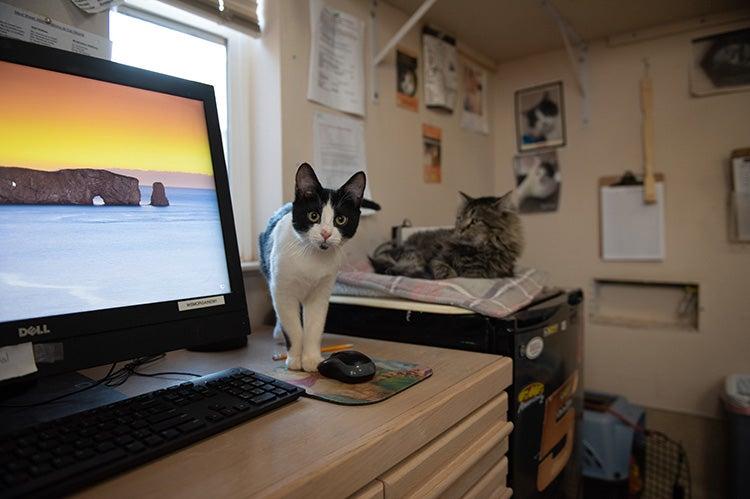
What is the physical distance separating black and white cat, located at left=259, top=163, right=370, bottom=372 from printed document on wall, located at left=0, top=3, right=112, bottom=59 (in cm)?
51

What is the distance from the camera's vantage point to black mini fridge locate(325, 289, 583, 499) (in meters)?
0.93

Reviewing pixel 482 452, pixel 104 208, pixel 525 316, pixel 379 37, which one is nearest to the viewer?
pixel 104 208

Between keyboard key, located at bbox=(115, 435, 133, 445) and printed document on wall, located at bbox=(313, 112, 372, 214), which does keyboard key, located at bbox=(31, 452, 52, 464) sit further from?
printed document on wall, located at bbox=(313, 112, 372, 214)

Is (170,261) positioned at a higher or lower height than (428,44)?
lower

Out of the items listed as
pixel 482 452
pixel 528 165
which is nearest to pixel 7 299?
pixel 482 452

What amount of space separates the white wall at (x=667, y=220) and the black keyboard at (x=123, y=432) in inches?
71.1

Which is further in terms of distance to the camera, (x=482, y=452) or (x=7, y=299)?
(x=482, y=452)

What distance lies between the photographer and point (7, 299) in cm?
49

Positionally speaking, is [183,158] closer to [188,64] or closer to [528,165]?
[188,64]

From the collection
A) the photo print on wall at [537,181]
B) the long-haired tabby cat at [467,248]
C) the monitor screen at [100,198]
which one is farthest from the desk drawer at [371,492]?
the photo print on wall at [537,181]

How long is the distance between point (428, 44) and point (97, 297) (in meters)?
1.61

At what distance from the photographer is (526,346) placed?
0.95 metres

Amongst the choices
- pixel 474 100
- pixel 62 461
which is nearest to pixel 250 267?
pixel 62 461

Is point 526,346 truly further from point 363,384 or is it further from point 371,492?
point 371,492
